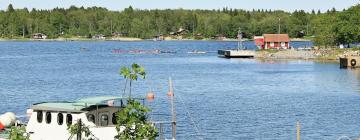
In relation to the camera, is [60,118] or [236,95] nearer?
[60,118]

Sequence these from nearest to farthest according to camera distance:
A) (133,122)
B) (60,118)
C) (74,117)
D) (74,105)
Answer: (133,122) → (74,117) → (74,105) → (60,118)

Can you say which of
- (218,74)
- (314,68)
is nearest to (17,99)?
(218,74)

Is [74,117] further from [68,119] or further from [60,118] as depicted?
[60,118]

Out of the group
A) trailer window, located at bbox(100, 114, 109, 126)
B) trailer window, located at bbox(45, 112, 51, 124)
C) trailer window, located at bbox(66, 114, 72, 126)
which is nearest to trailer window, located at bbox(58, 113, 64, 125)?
trailer window, located at bbox(66, 114, 72, 126)

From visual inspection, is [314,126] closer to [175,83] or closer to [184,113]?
[184,113]

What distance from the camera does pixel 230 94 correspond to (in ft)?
342

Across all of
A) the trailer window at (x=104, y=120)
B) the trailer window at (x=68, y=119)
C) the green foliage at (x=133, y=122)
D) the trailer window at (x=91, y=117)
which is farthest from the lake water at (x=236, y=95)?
the green foliage at (x=133, y=122)

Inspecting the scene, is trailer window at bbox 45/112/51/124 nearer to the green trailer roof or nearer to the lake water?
the green trailer roof

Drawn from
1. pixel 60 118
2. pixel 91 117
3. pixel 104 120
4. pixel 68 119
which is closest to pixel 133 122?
pixel 91 117

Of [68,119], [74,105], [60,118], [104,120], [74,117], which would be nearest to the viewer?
[74,117]

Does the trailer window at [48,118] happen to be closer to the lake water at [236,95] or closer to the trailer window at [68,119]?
the trailer window at [68,119]

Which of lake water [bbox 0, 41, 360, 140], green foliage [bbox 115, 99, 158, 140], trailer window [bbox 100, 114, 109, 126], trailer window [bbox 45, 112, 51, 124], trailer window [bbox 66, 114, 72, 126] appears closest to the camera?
green foliage [bbox 115, 99, 158, 140]

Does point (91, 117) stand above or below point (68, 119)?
above

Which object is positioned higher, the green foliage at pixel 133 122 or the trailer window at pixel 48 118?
the green foliage at pixel 133 122
